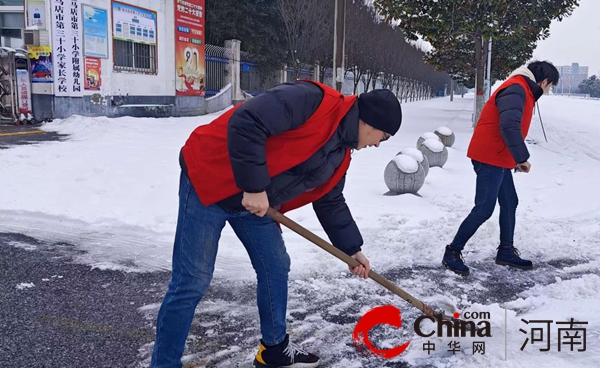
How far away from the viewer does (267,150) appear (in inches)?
90.6

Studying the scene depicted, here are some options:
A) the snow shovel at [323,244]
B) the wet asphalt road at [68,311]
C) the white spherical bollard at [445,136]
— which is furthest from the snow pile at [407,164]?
the white spherical bollard at [445,136]

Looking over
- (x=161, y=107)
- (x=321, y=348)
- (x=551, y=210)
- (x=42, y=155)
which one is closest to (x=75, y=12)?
(x=161, y=107)

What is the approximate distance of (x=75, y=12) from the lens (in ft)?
45.5

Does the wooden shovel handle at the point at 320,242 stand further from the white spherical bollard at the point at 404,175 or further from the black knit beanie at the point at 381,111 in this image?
the white spherical bollard at the point at 404,175

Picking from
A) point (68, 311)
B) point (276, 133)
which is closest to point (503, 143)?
point (276, 133)

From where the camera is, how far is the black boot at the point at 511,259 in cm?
455

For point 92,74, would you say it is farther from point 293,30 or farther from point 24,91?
point 293,30

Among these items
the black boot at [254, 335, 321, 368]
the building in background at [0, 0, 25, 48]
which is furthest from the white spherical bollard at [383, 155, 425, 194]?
the building in background at [0, 0, 25, 48]

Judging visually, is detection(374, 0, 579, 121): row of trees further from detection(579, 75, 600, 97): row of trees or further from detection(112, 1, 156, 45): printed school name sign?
detection(579, 75, 600, 97): row of trees

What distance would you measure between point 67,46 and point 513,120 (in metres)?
12.6

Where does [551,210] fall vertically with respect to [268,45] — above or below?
below

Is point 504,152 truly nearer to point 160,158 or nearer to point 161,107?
point 160,158

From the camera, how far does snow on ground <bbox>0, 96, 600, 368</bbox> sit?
3.10 m

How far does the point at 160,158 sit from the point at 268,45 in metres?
17.1
